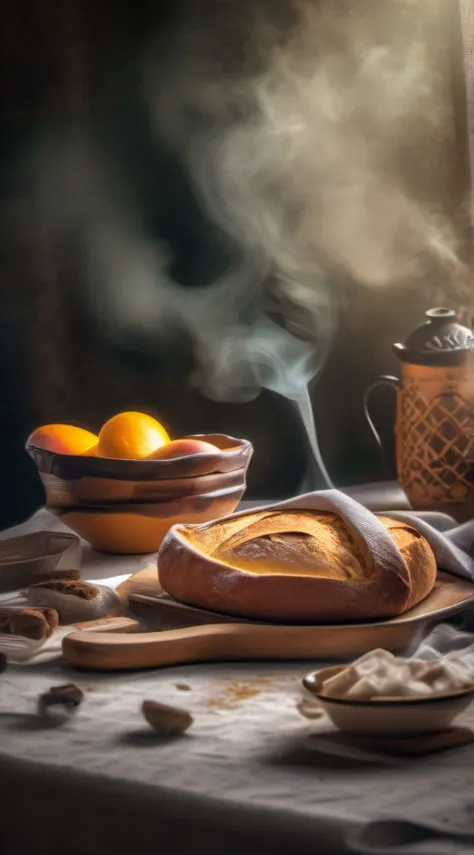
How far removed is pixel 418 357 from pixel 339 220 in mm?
820

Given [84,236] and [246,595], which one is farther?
[84,236]

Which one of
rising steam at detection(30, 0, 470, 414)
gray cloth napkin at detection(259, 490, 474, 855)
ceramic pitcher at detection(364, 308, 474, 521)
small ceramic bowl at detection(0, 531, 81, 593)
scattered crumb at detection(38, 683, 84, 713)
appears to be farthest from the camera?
rising steam at detection(30, 0, 470, 414)

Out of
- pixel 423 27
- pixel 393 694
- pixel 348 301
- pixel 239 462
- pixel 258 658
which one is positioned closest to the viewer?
pixel 393 694

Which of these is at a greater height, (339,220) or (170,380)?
(339,220)

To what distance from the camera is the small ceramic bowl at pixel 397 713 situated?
2.38 feet

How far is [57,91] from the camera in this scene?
229cm

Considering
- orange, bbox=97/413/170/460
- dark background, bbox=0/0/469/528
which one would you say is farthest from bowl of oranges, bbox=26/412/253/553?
dark background, bbox=0/0/469/528

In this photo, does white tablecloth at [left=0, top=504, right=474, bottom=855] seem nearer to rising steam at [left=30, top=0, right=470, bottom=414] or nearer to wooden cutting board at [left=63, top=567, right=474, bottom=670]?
wooden cutting board at [left=63, top=567, right=474, bottom=670]

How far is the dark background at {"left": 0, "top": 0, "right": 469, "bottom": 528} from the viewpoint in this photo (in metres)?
2.22

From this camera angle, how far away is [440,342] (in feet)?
5.09

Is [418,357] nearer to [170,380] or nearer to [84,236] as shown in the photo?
[170,380]

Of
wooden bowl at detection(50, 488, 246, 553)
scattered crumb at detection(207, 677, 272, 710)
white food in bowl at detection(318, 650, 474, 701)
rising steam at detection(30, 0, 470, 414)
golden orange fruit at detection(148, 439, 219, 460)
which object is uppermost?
rising steam at detection(30, 0, 470, 414)

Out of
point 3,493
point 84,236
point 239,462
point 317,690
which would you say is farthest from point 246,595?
point 84,236

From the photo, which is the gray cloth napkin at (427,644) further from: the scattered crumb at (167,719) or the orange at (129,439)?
the orange at (129,439)
